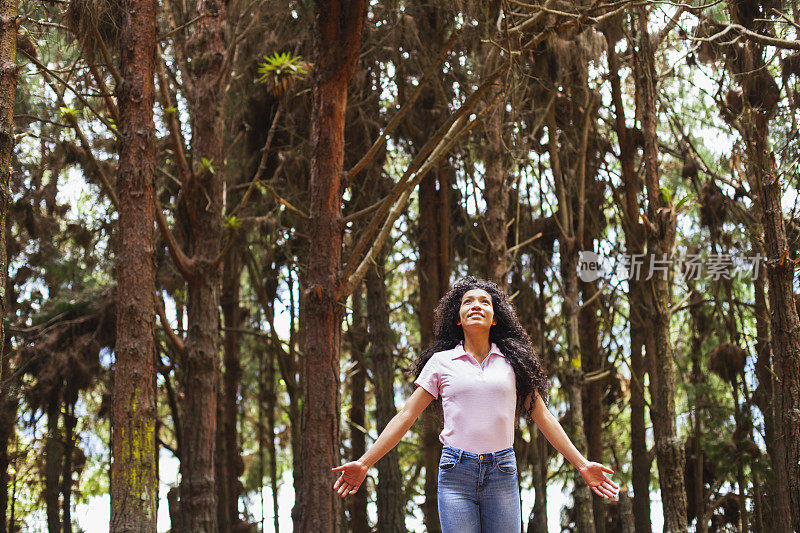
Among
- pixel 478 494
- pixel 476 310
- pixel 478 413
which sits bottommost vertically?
pixel 478 494

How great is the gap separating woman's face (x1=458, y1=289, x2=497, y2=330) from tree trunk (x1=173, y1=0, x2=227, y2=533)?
5440 millimetres

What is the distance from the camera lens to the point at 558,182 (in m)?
Answer: 13.7

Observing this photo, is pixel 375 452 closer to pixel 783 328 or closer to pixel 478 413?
pixel 478 413

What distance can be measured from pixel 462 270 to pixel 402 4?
21.3ft

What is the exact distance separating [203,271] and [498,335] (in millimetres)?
5765

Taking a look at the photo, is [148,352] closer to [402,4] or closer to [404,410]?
[404,410]

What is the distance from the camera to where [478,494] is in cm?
421

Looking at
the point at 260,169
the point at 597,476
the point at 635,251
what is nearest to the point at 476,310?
the point at 597,476

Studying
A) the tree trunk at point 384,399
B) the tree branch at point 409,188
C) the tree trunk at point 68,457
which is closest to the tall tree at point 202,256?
the tree branch at point 409,188

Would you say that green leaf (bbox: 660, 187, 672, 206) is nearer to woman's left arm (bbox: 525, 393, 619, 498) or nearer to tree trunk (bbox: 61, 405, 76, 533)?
woman's left arm (bbox: 525, 393, 619, 498)

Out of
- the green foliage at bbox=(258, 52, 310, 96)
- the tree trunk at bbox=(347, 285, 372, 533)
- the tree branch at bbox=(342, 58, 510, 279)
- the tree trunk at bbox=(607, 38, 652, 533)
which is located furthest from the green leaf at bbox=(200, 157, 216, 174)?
the tree trunk at bbox=(607, 38, 652, 533)

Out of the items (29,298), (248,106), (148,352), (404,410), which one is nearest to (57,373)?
(29,298)

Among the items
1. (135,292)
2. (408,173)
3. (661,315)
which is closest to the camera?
(135,292)

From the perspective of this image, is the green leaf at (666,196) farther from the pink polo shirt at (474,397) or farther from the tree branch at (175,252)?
the pink polo shirt at (474,397)
